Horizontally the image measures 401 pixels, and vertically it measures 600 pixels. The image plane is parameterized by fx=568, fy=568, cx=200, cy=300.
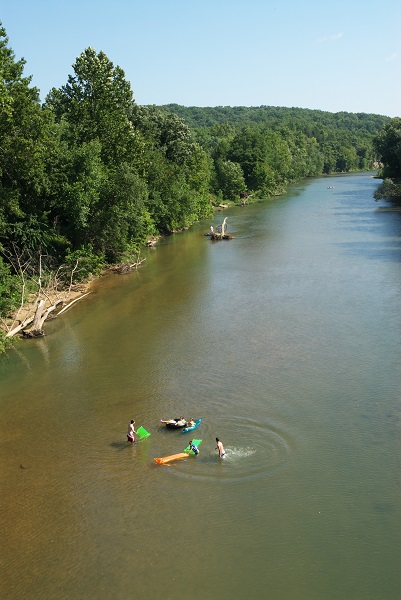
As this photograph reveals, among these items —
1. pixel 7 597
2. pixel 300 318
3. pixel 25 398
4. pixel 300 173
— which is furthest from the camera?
pixel 300 173

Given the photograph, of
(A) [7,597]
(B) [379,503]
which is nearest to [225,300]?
(B) [379,503]

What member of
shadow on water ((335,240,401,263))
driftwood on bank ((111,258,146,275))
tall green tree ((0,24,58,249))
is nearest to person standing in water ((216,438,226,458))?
tall green tree ((0,24,58,249))

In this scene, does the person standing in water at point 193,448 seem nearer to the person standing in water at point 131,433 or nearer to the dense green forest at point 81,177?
the person standing in water at point 131,433

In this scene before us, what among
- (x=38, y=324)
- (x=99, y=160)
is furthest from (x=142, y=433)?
(x=99, y=160)

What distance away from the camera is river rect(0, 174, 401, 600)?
45.2ft

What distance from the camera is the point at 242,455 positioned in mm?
17953

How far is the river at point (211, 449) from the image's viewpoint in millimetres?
13781

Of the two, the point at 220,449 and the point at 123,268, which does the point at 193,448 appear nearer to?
the point at 220,449

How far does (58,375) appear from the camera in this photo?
25.5 metres

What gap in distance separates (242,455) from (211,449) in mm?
1080

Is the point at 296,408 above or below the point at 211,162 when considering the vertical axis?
below

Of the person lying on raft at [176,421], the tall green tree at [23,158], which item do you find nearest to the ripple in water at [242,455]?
the person lying on raft at [176,421]

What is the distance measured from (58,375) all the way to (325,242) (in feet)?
111

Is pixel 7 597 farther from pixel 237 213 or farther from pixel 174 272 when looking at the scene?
pixel 237 213
